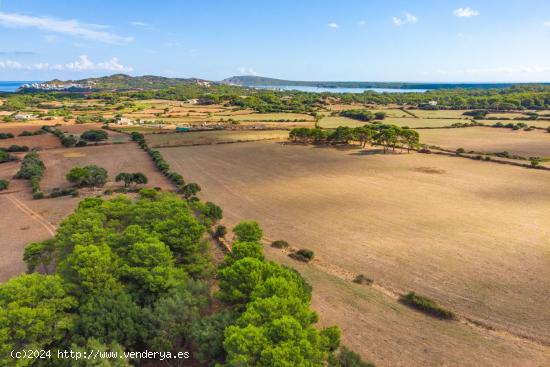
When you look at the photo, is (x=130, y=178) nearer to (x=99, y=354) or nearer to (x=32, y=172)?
(x=32, y=172)

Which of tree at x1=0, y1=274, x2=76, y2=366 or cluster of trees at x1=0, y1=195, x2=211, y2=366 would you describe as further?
cluster of trees at x1=0, y1=195, x2=211, y2=366

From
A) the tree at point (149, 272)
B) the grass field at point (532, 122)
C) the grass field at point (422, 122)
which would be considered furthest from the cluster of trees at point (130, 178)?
the grass field at point (532, 122)

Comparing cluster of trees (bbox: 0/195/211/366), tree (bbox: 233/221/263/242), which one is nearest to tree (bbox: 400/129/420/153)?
tree (bbox: 233/221/263/242)

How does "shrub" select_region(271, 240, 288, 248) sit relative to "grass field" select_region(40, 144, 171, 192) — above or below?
below

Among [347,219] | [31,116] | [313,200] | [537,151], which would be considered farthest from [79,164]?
[537,151]

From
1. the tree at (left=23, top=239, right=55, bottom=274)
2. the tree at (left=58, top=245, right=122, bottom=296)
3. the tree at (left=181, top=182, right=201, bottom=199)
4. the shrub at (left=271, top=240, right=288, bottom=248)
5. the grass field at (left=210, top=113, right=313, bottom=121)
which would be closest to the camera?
the tree at (left=58, top=245, right=122, bottom=296)

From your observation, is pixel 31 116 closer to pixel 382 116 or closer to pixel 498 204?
pixel 382 116

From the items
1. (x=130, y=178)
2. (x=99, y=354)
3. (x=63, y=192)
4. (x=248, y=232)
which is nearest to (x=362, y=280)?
(x=248, y=232)

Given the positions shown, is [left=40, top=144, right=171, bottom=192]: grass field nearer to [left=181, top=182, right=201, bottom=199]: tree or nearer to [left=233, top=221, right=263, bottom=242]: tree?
[left=181, top=182, right=201, bottom=199]: tree

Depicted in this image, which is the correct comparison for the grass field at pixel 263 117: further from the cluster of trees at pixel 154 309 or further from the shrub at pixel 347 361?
the shrub at pixel 347 361
